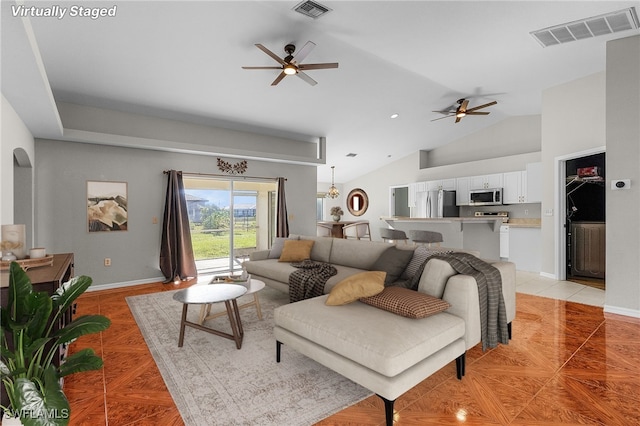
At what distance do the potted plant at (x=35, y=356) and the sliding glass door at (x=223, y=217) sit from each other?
14.6ft

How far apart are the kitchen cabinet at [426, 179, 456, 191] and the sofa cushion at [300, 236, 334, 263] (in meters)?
5.03

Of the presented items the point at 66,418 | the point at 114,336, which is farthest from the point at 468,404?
the point at 114,336

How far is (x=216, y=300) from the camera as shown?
9.25ft

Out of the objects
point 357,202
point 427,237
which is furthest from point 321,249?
point 357,202

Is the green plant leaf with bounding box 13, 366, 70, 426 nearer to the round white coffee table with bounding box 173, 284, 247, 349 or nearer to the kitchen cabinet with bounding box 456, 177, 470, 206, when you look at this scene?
the round white coffee table with bounding box 173, 284, 247, 349

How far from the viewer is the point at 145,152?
17.9 feet

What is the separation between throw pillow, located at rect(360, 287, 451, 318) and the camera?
218 cm

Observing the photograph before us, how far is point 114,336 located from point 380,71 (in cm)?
484

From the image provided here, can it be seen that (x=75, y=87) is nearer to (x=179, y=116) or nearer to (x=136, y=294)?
(x=179, y=116)

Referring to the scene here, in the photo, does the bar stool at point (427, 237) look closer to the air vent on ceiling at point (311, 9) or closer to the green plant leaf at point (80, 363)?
the air vent on ceiling at point (311, 9)

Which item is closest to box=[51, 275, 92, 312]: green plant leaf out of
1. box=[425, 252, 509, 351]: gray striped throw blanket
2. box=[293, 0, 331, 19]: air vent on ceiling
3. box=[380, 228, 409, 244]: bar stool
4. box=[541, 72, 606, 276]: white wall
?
box=[425, 252, 509, 351]: gray striped throw blanket

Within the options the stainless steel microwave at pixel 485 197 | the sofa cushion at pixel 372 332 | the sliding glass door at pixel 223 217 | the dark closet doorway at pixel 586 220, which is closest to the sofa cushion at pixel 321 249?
the sofa cushion at pixel 372 332

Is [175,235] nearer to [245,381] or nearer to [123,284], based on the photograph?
[123,284]

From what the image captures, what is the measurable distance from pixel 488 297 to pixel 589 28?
3524mm
